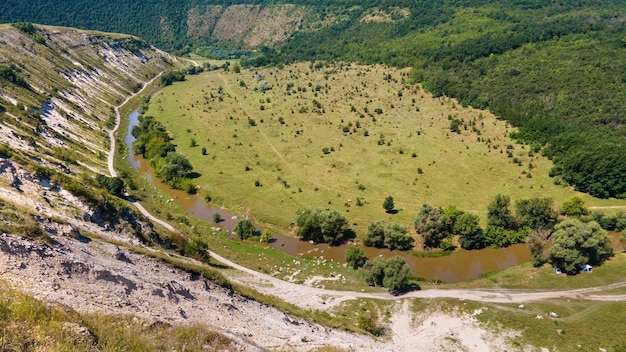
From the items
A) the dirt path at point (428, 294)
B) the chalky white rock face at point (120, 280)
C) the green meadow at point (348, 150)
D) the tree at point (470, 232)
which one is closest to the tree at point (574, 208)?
the green meadow at point (348, 150)

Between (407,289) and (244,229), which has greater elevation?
(407,289)

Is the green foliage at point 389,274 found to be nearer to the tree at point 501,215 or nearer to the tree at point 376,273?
the tree at point 376,273

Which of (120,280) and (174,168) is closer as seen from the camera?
(120,280)

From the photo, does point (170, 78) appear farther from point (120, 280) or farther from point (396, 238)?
point (120, 280)

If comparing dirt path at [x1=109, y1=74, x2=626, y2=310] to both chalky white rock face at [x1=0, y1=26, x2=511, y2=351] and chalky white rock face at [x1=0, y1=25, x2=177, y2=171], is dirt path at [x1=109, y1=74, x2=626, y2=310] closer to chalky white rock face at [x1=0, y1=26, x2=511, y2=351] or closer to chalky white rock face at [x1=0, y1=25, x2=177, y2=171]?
chalky white rock face at [x1=0, y1=26, x2=511, y2=351]

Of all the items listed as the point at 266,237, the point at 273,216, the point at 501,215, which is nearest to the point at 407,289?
the point at 266,237

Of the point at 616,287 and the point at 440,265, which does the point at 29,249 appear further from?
the point at 616,287
